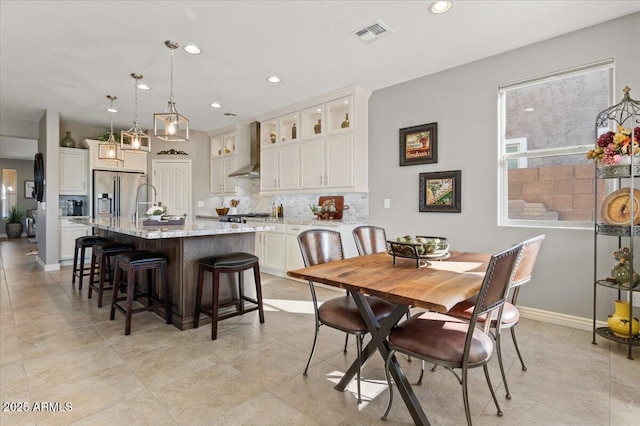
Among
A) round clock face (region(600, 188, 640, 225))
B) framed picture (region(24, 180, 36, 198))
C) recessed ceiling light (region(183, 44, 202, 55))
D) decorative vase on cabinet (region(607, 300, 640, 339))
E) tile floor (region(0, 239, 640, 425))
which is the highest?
recessed ceiling light (region(183, 44, 202, 55))

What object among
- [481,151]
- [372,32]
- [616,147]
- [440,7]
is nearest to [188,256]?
[372,32]

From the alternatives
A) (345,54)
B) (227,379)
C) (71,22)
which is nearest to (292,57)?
(345,54)

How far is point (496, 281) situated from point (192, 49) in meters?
3.46

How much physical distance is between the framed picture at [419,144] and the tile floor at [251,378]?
6.88 ft

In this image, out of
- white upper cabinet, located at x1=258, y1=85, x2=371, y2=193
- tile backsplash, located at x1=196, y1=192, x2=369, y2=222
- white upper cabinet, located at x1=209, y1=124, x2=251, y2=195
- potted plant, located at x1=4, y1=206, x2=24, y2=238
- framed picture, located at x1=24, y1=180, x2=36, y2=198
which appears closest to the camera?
white upper cabinet, located at x1=258, y1=85, x2=371, y2=193

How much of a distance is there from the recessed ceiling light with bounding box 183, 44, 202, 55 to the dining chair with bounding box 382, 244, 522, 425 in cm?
325

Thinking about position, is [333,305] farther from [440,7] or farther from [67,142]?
[67,142]

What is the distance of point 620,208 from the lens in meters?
2.59

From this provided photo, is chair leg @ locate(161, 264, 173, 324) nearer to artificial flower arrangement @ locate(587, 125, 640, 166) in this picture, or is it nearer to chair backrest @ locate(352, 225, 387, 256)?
chair backrest @ locate(352, 225, 387, 256)

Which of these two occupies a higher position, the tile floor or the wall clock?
the wall clock

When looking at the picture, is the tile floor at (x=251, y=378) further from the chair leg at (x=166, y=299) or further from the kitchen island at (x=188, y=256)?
the kitchen island at (x=188, y=256)

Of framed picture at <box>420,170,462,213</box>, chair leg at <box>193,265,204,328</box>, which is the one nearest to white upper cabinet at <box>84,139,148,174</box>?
chair leg at <box>193,265,204,328</box>

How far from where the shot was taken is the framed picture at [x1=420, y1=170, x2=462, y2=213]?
3.80 metres

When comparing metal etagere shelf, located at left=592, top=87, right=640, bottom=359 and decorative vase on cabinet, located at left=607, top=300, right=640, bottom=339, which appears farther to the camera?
decorative vase on cabinet, located at left=607, top=300, right=640, bottom=339
